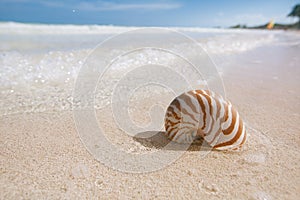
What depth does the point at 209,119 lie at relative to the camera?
5.41ft

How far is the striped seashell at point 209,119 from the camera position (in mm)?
1625

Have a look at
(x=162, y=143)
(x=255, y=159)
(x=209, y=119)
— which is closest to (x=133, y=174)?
(x=162, y=143)

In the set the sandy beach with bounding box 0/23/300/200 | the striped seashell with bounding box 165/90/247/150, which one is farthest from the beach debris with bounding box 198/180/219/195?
the striped seashell with bounding box 165/90/247/150

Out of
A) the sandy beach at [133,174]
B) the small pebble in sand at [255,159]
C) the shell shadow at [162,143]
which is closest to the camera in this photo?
the sandy beach at [133,174]

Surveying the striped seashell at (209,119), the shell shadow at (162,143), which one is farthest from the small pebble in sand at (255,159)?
the shell shadow at (162,143)

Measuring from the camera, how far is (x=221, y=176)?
1.47 meters

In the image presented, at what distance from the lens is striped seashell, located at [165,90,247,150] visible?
1.62m

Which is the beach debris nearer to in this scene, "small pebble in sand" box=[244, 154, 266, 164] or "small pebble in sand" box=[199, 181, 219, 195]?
"small pebble in sand" box=[199, 181, 219, 195]

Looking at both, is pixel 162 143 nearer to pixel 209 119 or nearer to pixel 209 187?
pixel 209 119

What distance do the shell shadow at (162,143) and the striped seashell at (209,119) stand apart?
71 millimetres

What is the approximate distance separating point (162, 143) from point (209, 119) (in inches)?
17.8

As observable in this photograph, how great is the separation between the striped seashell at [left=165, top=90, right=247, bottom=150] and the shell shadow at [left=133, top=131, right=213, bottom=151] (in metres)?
0.07

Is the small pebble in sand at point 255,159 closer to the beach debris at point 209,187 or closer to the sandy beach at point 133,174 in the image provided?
the sandy beach at point 133,174

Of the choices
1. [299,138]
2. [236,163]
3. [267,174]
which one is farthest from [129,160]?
[299,138]
